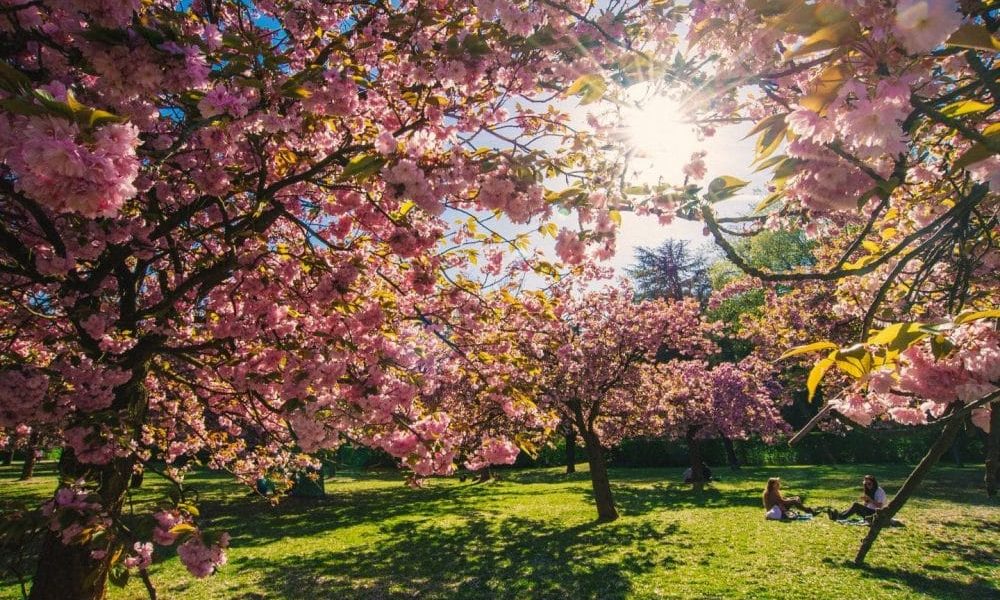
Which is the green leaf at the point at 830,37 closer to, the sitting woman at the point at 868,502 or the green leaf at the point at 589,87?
the green leaf at the point at 589,87

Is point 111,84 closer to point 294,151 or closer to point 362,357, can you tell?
point 294,151

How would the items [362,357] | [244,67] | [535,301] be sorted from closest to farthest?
[244,67] → [362,357] → [535,301]

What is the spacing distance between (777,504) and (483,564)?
7.04 m

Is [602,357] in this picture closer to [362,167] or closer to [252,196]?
→ [252,196]

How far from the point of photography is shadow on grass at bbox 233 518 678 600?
754 cm

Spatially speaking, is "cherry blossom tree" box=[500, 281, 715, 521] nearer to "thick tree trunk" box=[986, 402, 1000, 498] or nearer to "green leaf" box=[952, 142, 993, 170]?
"thick tree trunk" box=[986, 402, 1000, 498]

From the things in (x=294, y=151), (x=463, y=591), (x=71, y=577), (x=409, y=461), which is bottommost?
(x=463, y=591)

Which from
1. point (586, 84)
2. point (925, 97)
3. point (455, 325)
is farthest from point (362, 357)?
point (925, 97)

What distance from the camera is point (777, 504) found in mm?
11609

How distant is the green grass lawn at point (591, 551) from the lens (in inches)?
284

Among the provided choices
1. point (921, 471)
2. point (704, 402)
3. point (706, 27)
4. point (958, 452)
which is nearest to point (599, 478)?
point (704, 402)

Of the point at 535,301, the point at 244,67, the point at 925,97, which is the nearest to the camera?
the point at 925,97

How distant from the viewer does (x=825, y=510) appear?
1202 centimetres

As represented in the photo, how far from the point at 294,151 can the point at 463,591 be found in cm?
635
